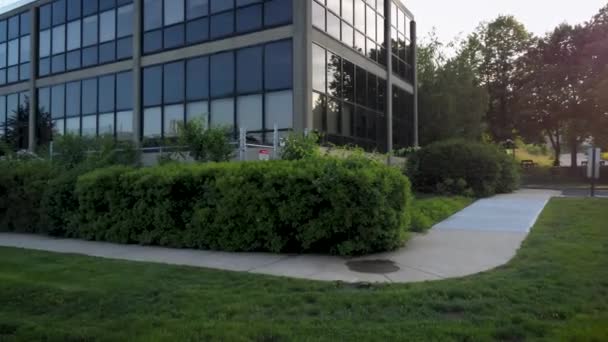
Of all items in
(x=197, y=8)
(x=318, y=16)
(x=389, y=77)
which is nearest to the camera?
(x=318, y=16)

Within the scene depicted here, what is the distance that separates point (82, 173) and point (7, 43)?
18295 mm

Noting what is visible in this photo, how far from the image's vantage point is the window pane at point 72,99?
821 inches

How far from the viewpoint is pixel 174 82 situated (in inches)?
699

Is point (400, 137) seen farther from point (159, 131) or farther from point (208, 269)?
point (208, 269)

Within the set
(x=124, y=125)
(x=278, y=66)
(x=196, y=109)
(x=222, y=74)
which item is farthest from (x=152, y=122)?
(x=278, y=66)

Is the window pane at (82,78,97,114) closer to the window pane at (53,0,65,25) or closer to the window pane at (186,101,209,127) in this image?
the window pane at (53,0,65,25)

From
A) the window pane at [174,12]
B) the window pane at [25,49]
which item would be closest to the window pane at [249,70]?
the window pane at [174,12]

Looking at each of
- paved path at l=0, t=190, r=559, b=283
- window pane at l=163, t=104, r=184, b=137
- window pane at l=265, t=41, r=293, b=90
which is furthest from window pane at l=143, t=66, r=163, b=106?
paved path at l=0, t=190, r=559, b=283

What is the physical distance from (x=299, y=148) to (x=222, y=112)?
718 centimetres

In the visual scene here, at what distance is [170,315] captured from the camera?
4.50 meters

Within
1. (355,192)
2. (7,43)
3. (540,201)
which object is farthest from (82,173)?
(7,43)

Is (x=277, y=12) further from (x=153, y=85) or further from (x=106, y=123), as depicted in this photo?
(x=106, y=123)

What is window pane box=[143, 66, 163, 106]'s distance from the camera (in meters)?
18.1

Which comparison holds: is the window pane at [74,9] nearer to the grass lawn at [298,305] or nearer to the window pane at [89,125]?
the window pane at [89,125]
